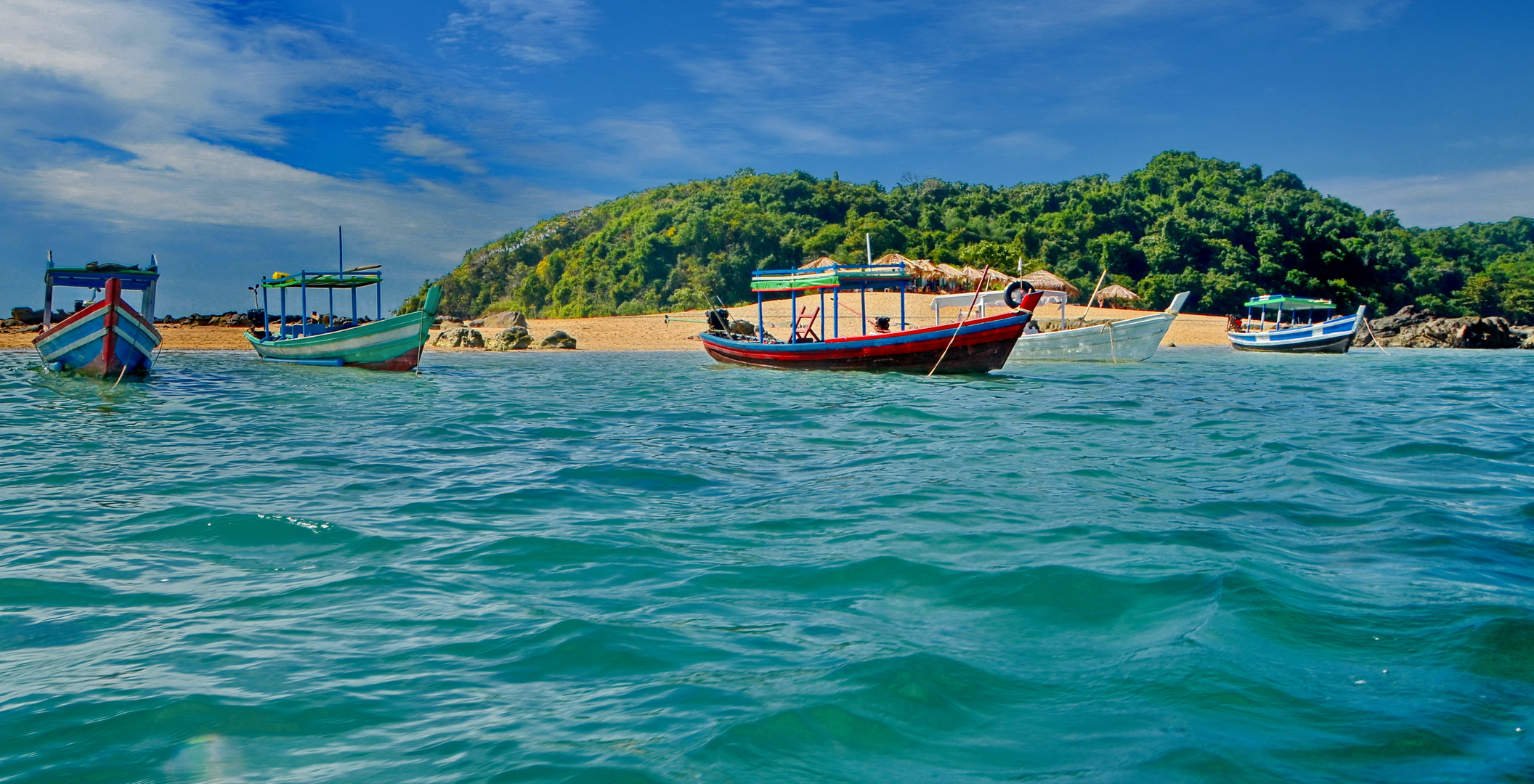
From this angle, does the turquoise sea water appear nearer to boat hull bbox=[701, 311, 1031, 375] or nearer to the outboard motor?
boat hull bbox=[701, 311, 1031, 375]

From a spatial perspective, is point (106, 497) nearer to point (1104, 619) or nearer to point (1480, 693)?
point (1104, 619)

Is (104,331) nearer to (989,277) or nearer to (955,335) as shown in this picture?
(955,335)

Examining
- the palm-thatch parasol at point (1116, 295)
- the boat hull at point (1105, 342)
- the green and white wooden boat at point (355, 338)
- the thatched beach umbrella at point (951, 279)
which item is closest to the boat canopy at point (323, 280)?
the green and white wooden boat at point (355, 338)

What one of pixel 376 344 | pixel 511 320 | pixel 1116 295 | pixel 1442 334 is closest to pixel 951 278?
pixel 1116 295

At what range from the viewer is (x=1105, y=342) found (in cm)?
2634

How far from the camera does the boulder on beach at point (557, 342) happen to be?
3431 centimetres

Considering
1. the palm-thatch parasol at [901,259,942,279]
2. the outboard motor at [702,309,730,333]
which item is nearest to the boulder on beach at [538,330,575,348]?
the outboard motor at [702,309,730,333]

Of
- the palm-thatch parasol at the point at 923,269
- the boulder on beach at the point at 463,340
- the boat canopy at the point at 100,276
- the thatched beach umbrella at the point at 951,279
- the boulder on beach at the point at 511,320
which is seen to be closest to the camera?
the boat canopy at the point at 100,276

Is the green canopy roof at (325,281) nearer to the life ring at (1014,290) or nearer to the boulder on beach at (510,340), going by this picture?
the boulder on beach at (510,340)

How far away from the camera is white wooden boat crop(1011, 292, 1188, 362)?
25984 millimetres

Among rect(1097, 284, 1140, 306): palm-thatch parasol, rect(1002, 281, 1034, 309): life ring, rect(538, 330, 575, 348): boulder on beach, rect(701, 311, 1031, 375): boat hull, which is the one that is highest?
rect(1097, 284, 1140, 306): palm-thatch parasol

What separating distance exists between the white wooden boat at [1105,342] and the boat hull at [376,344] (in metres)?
16.1

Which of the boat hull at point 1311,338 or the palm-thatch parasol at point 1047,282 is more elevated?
the palm-thatch parasol at point 1047,282

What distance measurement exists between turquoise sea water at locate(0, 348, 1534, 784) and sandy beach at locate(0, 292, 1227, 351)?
79.0 feet
